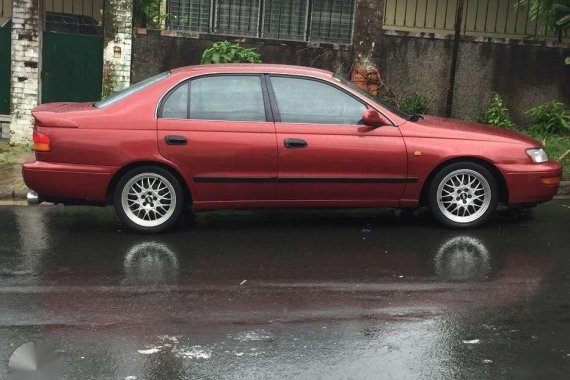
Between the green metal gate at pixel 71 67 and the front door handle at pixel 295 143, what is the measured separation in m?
5.30

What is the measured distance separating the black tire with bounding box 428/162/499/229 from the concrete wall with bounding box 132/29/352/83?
4.91 meters

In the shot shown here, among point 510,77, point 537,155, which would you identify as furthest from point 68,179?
point 510,77

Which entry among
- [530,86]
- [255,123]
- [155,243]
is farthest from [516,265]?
[530,86]

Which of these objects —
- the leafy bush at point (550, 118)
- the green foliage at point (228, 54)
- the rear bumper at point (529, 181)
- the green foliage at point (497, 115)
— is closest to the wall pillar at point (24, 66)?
the green foliage at point (228, 54)

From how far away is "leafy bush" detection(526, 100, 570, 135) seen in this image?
11.8 metres

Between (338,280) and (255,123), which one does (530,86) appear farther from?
(338,280)

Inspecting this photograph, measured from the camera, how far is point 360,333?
470cm

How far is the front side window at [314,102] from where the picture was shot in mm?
7141

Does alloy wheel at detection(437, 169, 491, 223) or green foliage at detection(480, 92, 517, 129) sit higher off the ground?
green foliage at detection(480, 92, 517, 129)

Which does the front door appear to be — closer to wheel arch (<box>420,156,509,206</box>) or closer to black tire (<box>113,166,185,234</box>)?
wheel arch (<box>420,156,509,206</box>)

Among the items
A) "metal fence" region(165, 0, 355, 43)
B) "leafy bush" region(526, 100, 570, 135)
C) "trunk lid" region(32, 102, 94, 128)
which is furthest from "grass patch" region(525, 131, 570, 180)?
"trunk lid" region(32, 102, 94, 128)

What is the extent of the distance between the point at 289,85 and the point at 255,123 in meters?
0.53

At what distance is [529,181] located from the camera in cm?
723

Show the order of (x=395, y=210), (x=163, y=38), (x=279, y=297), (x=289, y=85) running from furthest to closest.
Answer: (x=163, y=38)
(x=395, y=210)
(x=289, y=85)
(x=279, y=297)
